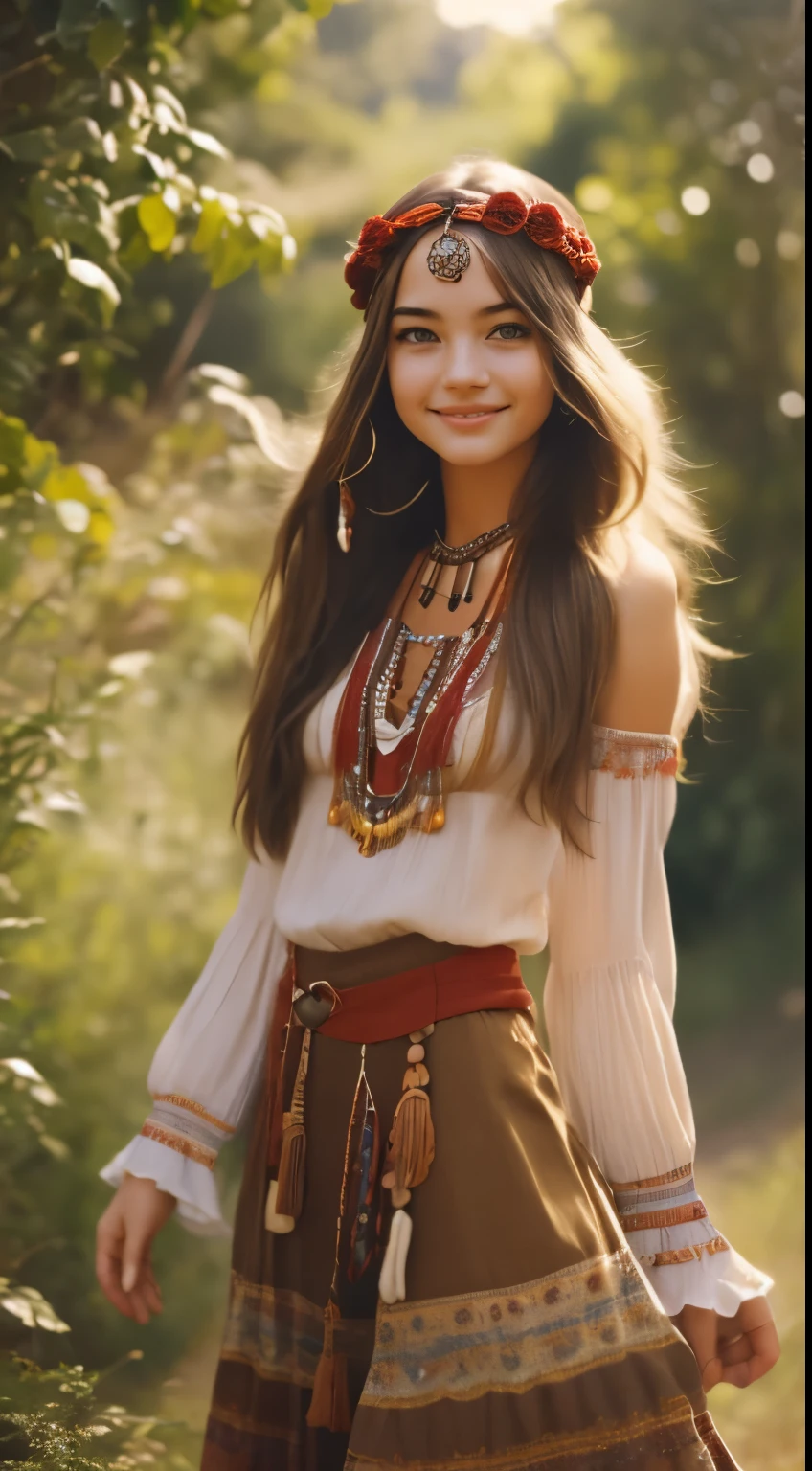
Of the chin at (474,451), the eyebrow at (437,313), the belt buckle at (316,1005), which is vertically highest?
the eyebrow at (437,313)

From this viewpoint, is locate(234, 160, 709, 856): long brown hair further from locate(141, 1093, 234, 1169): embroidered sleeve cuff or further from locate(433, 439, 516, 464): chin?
locate(141, 1093, 234, 1169): embroidered sleeve cuff

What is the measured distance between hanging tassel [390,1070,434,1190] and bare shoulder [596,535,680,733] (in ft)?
1.22

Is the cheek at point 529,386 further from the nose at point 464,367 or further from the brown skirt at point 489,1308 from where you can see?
the brown skirt at point 489,1308

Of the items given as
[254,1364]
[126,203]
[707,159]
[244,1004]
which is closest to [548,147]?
[707,159]

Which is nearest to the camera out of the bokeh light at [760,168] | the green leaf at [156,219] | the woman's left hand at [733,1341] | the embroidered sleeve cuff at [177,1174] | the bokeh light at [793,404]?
the woman's left hand at [733,1341]

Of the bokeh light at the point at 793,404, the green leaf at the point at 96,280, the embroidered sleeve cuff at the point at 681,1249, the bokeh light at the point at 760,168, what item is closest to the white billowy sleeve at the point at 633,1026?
the embroidered sleeve cuff at the point at 681,1249

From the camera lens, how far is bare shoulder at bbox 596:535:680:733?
124 centimetres

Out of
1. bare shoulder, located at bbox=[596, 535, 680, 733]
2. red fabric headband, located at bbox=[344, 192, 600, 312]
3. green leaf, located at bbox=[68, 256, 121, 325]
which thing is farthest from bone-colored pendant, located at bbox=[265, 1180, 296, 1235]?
green leaf, located at bbox=[68, 256, 121, 325]

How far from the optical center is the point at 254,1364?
1285 millimetres

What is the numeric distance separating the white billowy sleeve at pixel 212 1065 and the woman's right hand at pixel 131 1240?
0.8 inches

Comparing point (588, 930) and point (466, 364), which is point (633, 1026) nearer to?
point (588, 930)

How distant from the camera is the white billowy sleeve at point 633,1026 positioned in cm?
120

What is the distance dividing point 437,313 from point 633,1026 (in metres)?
0.66

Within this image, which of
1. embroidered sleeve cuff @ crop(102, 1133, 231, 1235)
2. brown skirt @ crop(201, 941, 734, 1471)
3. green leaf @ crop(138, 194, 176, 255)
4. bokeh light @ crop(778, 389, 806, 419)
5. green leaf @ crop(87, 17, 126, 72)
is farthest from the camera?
bokeh light @ crop(778, 389, 806, 419)
